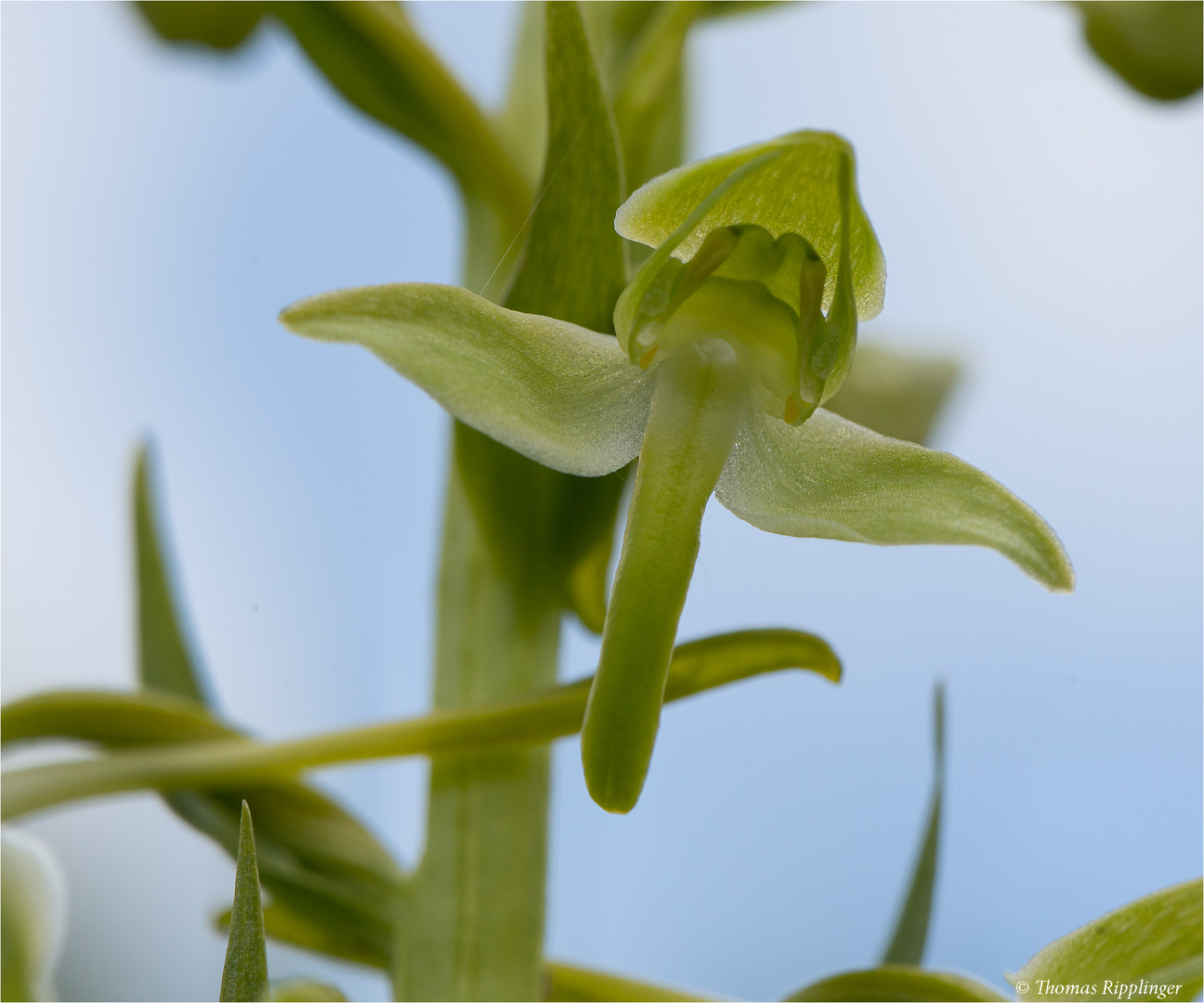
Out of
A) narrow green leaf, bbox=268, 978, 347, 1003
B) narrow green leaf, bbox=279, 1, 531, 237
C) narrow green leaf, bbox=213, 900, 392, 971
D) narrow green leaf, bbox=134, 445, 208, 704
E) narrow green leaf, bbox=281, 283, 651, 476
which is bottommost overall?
narrow green leaf, bbox=213, 900, 392, 971

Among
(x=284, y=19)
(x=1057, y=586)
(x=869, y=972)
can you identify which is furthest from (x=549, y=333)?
(x=284, y=19)

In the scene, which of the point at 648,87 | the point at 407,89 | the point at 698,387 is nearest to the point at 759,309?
the point at 698,387

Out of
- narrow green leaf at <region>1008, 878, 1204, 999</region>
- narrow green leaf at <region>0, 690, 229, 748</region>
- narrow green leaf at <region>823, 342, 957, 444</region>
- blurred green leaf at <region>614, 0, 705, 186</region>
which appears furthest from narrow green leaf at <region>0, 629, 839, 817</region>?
narrow green leaf at <region>823, 342, 957, 444</region>

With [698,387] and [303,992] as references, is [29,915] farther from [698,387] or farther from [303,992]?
[698,387]

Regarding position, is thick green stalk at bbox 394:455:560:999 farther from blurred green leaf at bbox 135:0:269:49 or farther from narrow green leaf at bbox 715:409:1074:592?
blurred green leaf at bbox 135:0:269:49

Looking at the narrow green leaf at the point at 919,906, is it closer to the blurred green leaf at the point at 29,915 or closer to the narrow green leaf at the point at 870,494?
the narrow green leaf at the point at 870,494

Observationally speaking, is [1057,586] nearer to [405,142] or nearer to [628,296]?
[628,296]
